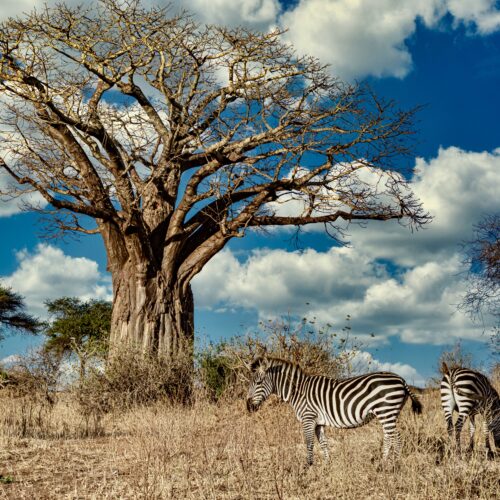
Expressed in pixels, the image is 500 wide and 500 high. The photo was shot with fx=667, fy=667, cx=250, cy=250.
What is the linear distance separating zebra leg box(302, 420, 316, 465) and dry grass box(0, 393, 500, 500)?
123mm

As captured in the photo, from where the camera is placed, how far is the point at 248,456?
8211 millimetres

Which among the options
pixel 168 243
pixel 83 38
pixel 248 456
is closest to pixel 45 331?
pixel 168 243

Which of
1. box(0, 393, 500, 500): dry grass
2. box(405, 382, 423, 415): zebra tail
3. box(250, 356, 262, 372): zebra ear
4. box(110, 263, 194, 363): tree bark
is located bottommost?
box(0, 393, 500, 500): dry grass

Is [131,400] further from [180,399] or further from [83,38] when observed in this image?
[83,38]

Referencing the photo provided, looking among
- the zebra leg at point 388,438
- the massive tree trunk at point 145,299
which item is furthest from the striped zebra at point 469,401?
the massive tree trunk at point 145,299

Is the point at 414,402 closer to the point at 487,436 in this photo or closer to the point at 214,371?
the point at 487,436

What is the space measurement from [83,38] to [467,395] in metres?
11.7

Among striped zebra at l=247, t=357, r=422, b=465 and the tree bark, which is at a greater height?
the tree bark

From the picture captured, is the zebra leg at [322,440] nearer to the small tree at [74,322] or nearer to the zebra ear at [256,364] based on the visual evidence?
the zebra ear at [256,364]

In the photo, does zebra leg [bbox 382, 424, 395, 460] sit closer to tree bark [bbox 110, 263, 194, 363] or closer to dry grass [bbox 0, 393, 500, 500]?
dry grass [bbox 0, 393, 500, 500]

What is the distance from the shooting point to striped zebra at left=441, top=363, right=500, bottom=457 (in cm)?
920

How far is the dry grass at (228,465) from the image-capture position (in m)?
6.87

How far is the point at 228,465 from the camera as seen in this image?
7965mm

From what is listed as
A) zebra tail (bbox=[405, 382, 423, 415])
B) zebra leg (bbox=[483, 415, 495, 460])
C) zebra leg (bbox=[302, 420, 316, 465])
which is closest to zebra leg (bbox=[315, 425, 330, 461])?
zebra leg (bbox=[302, 420, 316, 465])
